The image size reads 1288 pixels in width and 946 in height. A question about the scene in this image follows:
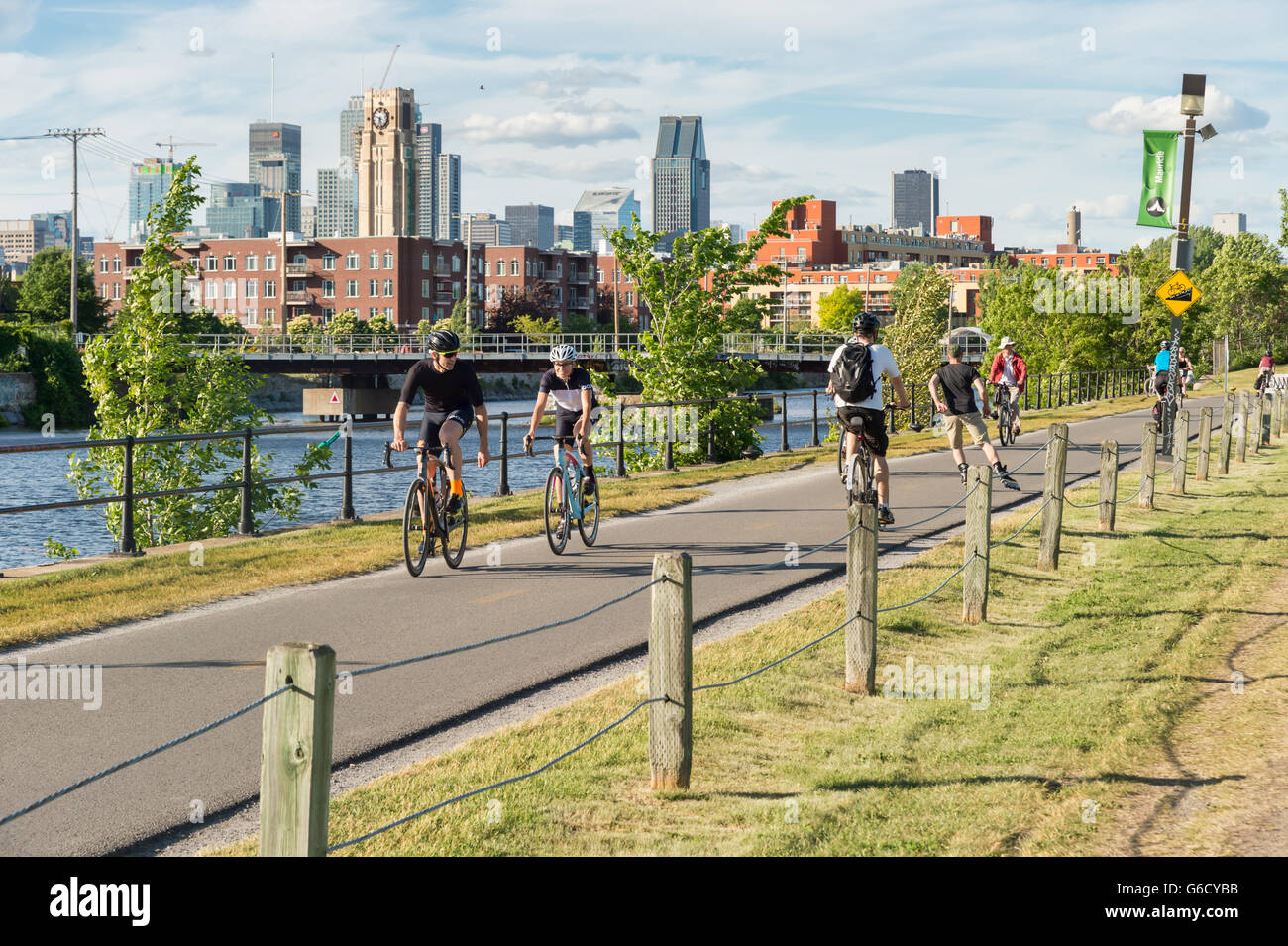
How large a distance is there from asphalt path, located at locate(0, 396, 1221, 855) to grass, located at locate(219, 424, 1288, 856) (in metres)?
0.71

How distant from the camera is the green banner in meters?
20.6

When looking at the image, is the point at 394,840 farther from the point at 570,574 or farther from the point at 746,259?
the point at 746,259

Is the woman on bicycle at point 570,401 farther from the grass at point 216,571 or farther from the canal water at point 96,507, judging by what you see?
the canal water at point 96,507

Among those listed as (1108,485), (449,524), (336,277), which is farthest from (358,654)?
(336,277)

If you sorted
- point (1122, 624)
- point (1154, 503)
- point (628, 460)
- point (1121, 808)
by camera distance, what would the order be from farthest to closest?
point (628, 460) < point (1154, 503) < point (1122, 624) < point (1121, 808)

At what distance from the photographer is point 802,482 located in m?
20.7

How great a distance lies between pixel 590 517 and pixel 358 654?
5.00 metres

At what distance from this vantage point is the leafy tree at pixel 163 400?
21.5 m

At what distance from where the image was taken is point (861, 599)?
26.0ft

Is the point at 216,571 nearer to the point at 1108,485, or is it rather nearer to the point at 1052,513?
the point at 1052,513


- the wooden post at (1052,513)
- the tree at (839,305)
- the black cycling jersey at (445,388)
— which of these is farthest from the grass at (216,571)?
the tree at (839,305)

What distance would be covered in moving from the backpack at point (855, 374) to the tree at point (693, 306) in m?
13.3

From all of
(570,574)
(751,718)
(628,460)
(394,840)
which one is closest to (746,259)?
(628,460)

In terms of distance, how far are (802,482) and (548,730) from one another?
1406 cm
